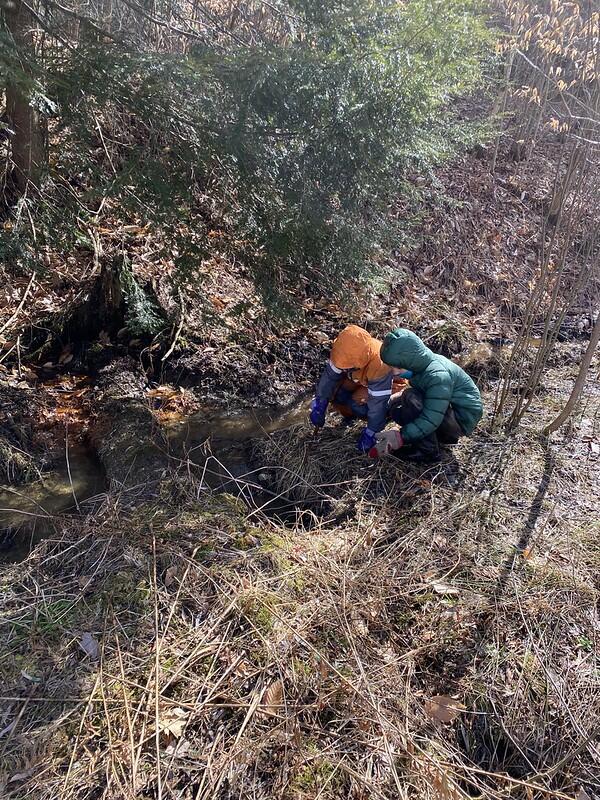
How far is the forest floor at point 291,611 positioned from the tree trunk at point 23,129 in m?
1.32

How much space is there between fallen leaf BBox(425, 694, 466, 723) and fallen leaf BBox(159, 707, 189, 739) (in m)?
1.15

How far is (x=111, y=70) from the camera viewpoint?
152 inches

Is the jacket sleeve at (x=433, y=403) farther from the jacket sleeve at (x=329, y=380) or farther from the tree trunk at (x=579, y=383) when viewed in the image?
the tree trunk at (x=579, y=383)

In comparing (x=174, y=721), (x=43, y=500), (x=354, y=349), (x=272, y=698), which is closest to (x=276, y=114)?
(x=354, y=349)

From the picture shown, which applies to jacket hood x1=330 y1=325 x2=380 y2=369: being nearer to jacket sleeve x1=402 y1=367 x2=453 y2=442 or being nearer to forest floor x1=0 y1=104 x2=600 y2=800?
jacket sleeve x1=402 y1=367 x2=453 y2=442

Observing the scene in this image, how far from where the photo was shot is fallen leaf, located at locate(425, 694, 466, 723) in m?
2.73

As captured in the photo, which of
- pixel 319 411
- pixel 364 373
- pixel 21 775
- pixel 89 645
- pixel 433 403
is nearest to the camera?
pixel 21 775

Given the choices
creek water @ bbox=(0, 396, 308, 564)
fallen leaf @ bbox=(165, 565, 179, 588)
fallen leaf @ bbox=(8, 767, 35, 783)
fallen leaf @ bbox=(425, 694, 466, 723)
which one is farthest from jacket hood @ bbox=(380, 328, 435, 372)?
fallen leaf @ bbox=(8, 767, 35, 783)

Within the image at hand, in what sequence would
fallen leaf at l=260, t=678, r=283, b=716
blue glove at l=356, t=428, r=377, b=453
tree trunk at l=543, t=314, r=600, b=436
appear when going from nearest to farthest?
fallen leaf at l=260, t=678, r=283, b=716
tree trunk at l=543, t=314, r=600, b=436
blue glove at l=356, t=428, r=377, b=453

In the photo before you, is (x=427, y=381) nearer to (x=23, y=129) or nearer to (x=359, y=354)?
(x=359, y=354)

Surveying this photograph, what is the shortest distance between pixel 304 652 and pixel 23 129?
473 centimetres

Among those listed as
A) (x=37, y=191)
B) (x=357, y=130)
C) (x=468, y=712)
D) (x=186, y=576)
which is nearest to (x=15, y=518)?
(x=186, y=576)

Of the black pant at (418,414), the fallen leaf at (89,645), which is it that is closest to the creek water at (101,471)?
the fallen leaf at (89,645)

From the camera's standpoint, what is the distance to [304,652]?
2.88m
